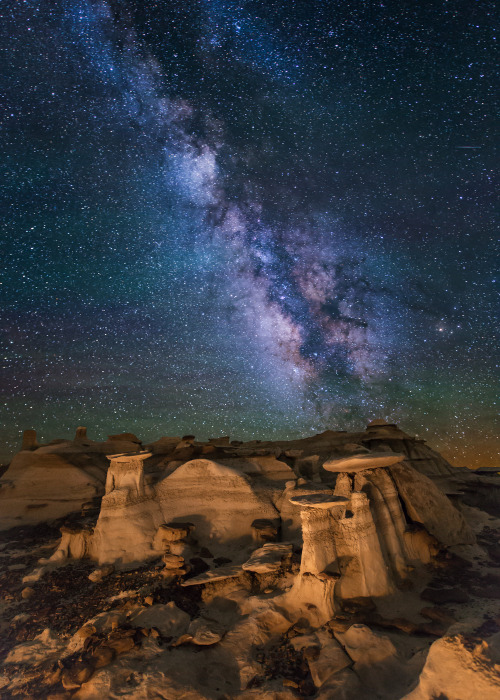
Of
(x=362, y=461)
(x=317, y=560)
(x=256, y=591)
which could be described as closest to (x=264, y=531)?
(x=256, y=591)

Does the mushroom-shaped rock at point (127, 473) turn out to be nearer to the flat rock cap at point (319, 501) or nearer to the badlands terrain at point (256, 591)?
the badlands terrain at point (256, 591)

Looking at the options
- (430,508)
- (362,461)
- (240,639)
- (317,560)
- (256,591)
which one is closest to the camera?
(240,639)

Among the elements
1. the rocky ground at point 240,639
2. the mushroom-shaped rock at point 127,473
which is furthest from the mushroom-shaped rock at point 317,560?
the mushroom-shaped rock at point 127,473

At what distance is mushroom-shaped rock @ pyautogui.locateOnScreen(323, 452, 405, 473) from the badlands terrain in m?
0.07

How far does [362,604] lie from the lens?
11.5 m

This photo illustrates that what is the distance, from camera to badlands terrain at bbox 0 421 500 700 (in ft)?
28.6

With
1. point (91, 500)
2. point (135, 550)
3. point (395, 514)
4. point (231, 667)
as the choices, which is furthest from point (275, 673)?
point (91, 500)

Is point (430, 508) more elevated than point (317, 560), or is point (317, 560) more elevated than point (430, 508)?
point (430, 508)

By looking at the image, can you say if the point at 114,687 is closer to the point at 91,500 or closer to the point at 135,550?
the point at 135,550

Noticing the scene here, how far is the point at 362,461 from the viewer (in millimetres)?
13273

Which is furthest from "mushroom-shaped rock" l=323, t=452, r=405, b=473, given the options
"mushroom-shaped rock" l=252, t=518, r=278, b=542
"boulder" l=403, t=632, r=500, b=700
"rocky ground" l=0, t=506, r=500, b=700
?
"boulder" l=403, t=632, r=500, b=700

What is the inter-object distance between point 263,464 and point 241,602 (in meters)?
9.40

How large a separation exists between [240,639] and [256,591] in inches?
95.6

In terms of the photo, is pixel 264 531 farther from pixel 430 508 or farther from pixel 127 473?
pixel 430 508
